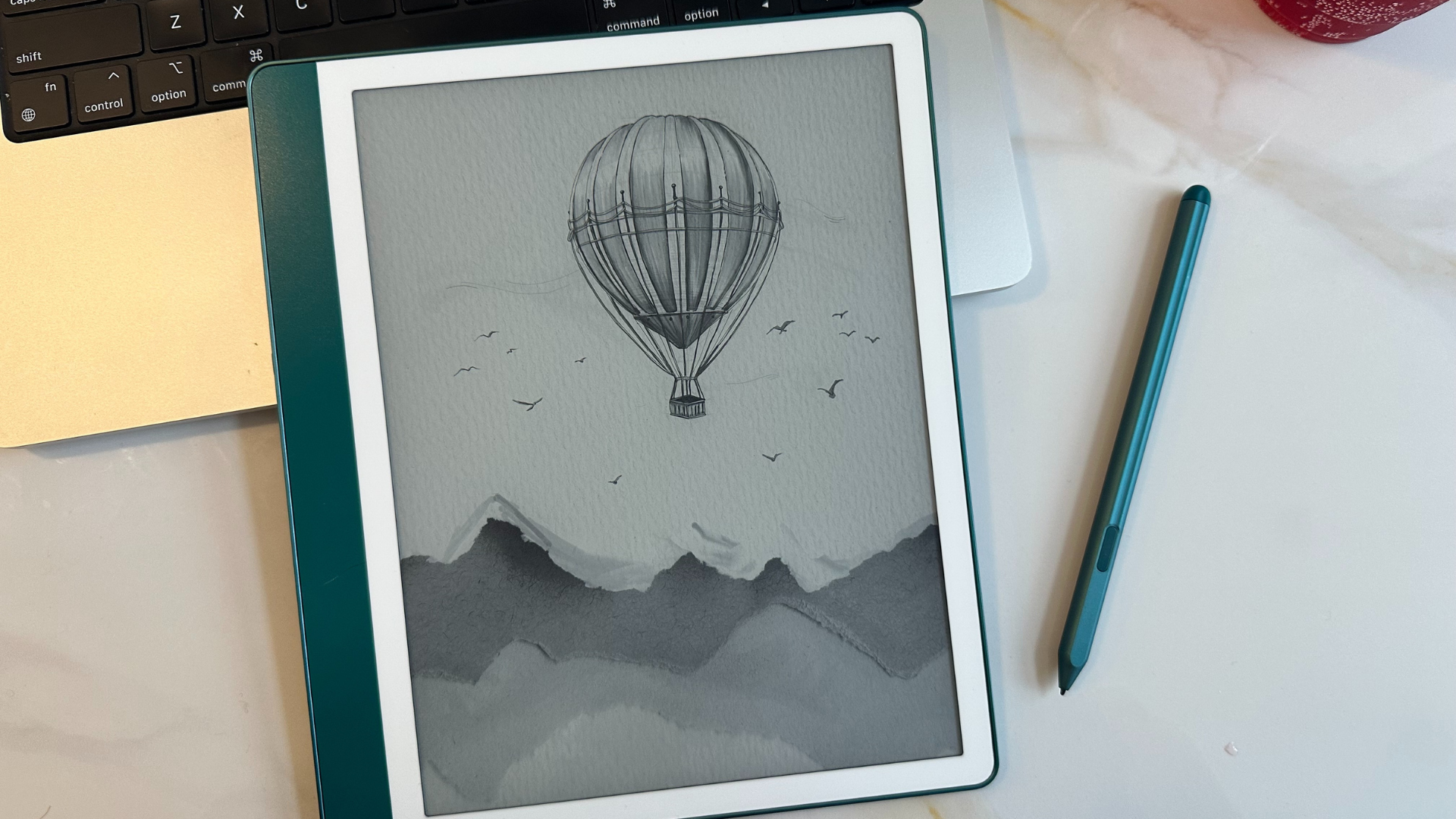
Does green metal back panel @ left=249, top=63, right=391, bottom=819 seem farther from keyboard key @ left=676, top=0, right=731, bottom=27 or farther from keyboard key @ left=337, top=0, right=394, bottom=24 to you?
keyboard key @ left=676, top=0, right=731, bottom=27

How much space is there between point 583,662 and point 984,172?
0.25 m

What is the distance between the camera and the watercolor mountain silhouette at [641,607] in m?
0.33

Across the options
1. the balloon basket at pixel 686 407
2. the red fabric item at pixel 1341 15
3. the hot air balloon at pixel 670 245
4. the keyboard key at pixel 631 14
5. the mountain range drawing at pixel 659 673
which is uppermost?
the keyboard key at pixel 631 14

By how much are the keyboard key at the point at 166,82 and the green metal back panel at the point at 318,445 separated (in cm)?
4

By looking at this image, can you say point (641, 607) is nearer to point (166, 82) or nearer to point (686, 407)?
point (686, 407)

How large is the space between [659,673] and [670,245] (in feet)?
0.52

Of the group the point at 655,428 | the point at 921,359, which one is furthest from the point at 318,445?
the point at 921,359

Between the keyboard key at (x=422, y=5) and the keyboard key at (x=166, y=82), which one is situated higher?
the keyboard key at (x=422, y=5)

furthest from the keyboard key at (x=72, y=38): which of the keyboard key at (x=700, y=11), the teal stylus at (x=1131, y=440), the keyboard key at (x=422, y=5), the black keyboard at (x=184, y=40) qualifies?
the teal stylus at (x=1131, y=440)

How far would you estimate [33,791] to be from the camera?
357 millimetres

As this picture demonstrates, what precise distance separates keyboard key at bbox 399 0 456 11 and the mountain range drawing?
200 mm

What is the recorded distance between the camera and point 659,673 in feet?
1.10

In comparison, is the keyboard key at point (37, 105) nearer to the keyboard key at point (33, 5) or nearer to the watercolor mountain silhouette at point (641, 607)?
the keyboard key at point (33, 5)

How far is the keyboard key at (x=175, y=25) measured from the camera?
1.13 ft
